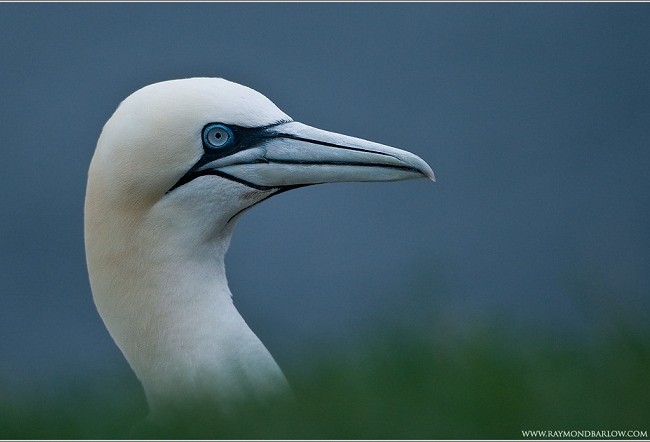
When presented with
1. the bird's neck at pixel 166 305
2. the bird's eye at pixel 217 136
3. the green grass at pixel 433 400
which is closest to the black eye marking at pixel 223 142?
the bird's eye at pixel 217 136

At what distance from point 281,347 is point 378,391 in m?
1.20

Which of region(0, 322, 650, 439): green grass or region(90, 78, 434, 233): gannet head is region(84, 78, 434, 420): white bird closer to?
region(90, 78, 434, 233): gannet head

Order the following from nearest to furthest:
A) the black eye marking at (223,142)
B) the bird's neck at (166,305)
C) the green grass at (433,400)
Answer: the green grass at (433,400), the bird's neck at (166,305), the black eye marking at (223,142)

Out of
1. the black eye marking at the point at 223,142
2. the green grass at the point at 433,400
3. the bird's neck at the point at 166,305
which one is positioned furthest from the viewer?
the black eye marking at the point at 223,142

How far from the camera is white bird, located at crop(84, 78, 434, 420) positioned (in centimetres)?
546

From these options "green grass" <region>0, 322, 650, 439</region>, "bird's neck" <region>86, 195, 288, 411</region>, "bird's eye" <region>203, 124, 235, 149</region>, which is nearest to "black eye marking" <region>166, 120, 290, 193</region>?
"bird's eye" <region>203, 124, 235, 149</region>

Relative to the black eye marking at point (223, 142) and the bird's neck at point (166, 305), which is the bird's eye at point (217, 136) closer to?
the black eye marking at point (223, 142)

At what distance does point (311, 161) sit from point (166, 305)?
96cm

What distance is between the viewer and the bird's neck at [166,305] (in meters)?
5.44

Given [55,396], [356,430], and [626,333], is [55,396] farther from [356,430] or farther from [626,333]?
[626,333]

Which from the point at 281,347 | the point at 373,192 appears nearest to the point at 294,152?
the point at 281,347

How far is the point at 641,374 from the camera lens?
3623 millimetres


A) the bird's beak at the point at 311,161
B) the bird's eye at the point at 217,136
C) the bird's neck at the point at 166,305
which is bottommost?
the bird's neck at the point at 166,305

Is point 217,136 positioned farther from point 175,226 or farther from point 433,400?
point 433,400
